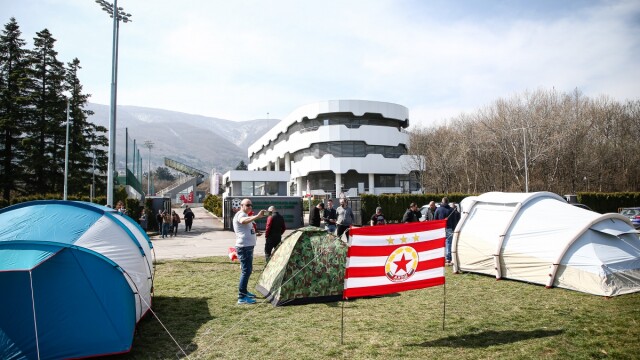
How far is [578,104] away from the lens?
1754 inches

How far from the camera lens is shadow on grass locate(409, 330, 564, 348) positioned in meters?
5.57

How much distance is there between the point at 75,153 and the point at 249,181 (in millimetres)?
20112

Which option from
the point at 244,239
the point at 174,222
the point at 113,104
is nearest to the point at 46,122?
the point at 174,222

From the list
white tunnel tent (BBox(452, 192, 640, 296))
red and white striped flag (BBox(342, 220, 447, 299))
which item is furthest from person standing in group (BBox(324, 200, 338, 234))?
red and white striped flag (BBox(342, 220, 447, 299))

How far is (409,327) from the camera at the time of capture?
636 centimetres

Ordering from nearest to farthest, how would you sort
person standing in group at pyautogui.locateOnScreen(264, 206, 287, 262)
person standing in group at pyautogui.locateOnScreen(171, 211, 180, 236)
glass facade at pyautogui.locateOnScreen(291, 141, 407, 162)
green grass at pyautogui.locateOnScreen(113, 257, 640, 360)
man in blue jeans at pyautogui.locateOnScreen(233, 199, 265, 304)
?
green grass at pyautogui.locateOnScreen(113, 257, 640, 360), man in blue jeans at pyautogui.locateOnScreen(233, 199, 265, 304), person standing in group at pyautogui.locateOnScreen(264, 206, 287, 262), person standing in group at pyautogui.locateOnScreen(171, 211, 180, 236), glass facade at pyautogui.locateOnScreen(291, 141, 407, 162)

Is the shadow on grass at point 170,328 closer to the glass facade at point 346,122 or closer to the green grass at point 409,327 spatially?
the green grass at point 409,327

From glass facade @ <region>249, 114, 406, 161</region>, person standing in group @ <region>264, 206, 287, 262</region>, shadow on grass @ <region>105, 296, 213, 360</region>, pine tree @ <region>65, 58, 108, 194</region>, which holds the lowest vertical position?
shadow on grass @ <region>105, 296, 213, 360</region>

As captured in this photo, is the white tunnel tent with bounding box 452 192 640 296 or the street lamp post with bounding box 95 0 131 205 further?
the street lamp post with bounding box 95 0 131 205

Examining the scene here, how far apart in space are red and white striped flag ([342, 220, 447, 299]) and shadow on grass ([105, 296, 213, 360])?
8.15ft

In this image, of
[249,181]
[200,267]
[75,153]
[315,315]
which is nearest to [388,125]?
[249,181]

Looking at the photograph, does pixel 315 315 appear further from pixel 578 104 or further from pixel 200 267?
pixel 578 104

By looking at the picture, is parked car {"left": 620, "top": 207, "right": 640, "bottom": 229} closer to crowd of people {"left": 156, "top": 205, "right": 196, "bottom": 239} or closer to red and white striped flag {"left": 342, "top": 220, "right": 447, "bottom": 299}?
red and white striped flag {"left": 342, "top": 220, "right": 447, "bottom": 299}

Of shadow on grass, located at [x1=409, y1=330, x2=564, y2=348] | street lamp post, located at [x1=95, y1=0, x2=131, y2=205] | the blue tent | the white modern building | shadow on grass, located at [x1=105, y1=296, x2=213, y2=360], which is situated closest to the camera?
the blue tent
